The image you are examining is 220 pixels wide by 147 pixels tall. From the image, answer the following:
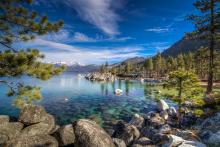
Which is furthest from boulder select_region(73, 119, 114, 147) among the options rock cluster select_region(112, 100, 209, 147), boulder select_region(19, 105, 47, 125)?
boulder select_region(19, 105, 47, 125)

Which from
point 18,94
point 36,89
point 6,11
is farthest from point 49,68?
point 6,11

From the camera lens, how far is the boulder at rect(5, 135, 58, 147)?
28.4ft

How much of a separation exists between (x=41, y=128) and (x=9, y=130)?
1750 mm

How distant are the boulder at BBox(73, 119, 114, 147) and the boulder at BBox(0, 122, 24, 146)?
3.89 metres

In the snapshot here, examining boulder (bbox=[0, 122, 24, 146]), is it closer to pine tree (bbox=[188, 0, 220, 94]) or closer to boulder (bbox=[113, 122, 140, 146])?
boulder (bbox=[113, 122, 140, 146])

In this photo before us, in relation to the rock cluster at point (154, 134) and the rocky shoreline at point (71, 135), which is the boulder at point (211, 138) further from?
the rock cluster at point (154, 134)

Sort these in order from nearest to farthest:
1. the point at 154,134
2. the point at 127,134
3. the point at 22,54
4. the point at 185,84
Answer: the point at 22,54 → the point at 154,134 → the point at 127,134 → the point at 185,84

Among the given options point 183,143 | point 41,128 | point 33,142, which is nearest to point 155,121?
point 183,143

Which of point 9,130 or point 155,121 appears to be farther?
point 155,121

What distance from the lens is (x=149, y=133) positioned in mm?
14914

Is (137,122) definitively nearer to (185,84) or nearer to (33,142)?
(185,84)

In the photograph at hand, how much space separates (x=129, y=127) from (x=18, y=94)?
30.6 feet

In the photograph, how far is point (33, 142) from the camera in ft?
29.2

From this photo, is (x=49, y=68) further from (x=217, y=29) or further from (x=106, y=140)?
(x=217, y=29)
